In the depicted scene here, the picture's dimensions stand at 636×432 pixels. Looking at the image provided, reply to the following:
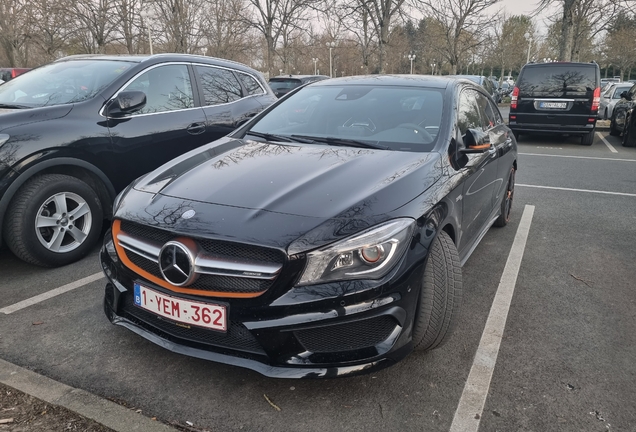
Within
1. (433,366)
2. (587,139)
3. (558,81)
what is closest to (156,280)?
(433,366)

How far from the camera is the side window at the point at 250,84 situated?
5.83m

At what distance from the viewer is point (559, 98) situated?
439 inches

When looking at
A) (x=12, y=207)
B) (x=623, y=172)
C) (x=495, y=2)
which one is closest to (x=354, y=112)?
(x=12, y=207)

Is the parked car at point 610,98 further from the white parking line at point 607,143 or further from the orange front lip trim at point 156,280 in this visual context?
the orange front lip trim at point 156,280

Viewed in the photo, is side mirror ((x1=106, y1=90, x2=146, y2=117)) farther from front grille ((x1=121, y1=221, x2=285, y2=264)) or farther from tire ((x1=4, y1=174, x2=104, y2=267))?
front grille ((x1=121, y1=221, x2=285, y2=264))

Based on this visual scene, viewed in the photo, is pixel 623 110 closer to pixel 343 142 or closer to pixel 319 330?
pixel 343 142

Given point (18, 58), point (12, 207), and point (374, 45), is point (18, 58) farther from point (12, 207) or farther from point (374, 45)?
point (12, 207)

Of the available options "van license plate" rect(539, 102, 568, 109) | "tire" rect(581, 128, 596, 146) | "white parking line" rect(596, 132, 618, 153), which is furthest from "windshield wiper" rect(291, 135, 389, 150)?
"tire" rect(581, 128, 596, 146)

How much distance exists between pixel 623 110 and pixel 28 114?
13493 millimetres

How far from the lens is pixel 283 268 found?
2.18 m

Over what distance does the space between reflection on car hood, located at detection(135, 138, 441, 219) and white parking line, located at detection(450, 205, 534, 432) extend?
994mm

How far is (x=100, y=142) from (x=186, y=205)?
6.83ft

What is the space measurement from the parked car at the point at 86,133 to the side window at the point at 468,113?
97.0 inches

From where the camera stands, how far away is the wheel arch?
3616 mm
